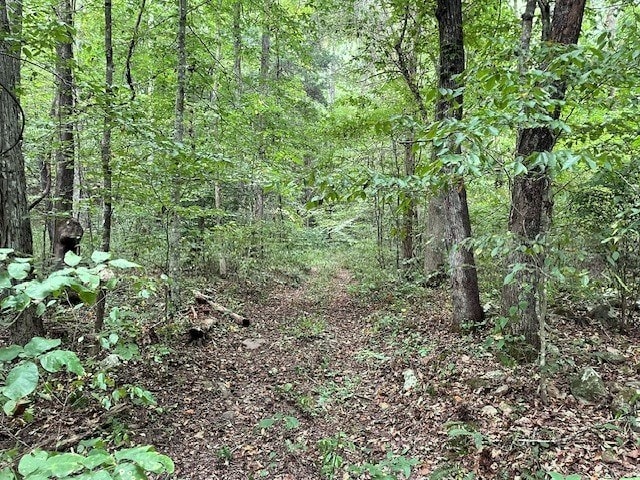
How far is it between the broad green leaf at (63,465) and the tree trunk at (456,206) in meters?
5.55

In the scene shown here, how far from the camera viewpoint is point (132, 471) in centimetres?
139

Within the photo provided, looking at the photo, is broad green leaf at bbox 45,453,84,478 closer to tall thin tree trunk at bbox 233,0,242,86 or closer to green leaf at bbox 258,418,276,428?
green leaf at bbox 258,418,276,428

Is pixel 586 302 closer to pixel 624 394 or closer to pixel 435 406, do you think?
pixel 624 394

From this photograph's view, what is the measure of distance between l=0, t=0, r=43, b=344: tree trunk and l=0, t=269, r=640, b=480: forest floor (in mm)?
1994

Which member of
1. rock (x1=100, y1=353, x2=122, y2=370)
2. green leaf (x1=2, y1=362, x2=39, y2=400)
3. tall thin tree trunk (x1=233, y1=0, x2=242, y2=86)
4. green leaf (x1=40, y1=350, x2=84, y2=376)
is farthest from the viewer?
tall thin tree trunk (x1=233, y1=0, x2=242, y2=86)

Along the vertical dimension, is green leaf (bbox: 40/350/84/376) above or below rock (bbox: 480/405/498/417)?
above

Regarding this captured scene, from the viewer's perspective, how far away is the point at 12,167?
4.58 m

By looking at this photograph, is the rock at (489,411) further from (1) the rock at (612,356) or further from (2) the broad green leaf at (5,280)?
(2) the broad green leaf at (5,280)

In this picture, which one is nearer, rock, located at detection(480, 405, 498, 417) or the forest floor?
the forest floor

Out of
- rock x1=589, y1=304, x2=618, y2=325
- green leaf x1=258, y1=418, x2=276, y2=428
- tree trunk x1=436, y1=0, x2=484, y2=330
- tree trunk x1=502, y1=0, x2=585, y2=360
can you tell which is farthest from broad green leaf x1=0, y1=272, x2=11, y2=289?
rock x1=589, y1=304, x2=618, y2=325

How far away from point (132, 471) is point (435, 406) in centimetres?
422

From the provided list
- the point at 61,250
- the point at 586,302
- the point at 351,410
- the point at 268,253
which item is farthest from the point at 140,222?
the point at 586,302

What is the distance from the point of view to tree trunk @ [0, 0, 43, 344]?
4.38 meters

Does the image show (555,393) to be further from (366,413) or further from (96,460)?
(96,460)
